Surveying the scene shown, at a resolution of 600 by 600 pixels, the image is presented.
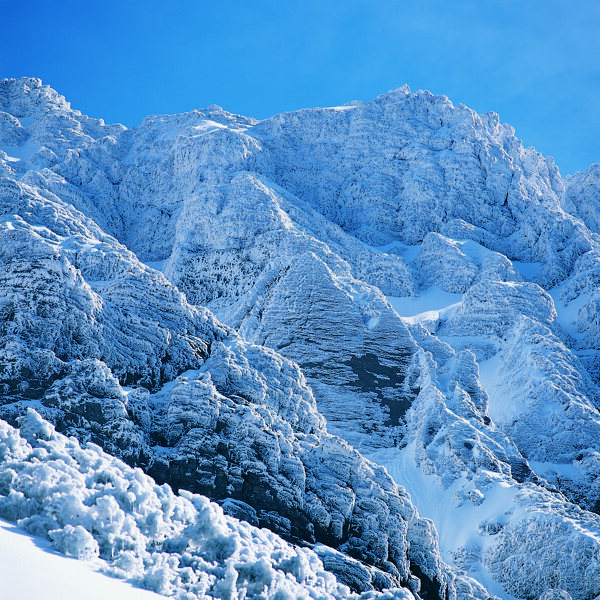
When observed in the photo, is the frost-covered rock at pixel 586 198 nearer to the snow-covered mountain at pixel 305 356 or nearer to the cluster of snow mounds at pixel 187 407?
the snow-covered mountain at pixel 305 356

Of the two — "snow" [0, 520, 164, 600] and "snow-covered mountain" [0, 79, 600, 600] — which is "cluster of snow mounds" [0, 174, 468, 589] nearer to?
"snow-covered mountain" [0, 79, 600, 600]

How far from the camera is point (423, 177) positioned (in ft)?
392

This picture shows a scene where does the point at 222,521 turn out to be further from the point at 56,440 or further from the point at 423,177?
the point at 423,177

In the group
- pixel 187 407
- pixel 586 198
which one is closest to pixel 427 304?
Answer: pixel 586 198

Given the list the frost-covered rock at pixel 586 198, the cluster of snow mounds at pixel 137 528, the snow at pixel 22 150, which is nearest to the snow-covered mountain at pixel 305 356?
the cluster of snow mounds at pixel 137 528

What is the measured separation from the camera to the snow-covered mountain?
1845cm

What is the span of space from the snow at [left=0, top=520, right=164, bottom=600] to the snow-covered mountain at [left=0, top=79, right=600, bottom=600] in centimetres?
59

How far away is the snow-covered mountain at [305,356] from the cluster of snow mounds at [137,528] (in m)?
0.07

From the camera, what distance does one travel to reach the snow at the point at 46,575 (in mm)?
9922

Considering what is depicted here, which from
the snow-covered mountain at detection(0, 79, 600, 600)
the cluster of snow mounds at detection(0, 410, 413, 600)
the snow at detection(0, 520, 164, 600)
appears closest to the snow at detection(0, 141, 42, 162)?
the snow-covered mountain at detection(0, 79, 600, 600)

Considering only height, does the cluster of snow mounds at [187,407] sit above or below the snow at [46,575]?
above

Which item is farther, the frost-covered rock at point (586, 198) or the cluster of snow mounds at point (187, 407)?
the frost-covered rock at point (586, 198)

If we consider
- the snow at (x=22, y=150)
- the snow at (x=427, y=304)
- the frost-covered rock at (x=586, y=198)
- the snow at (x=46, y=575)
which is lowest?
the snow at (x=46, y=575)

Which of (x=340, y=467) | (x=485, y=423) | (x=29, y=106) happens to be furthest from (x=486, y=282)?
(x=29, y=106)
